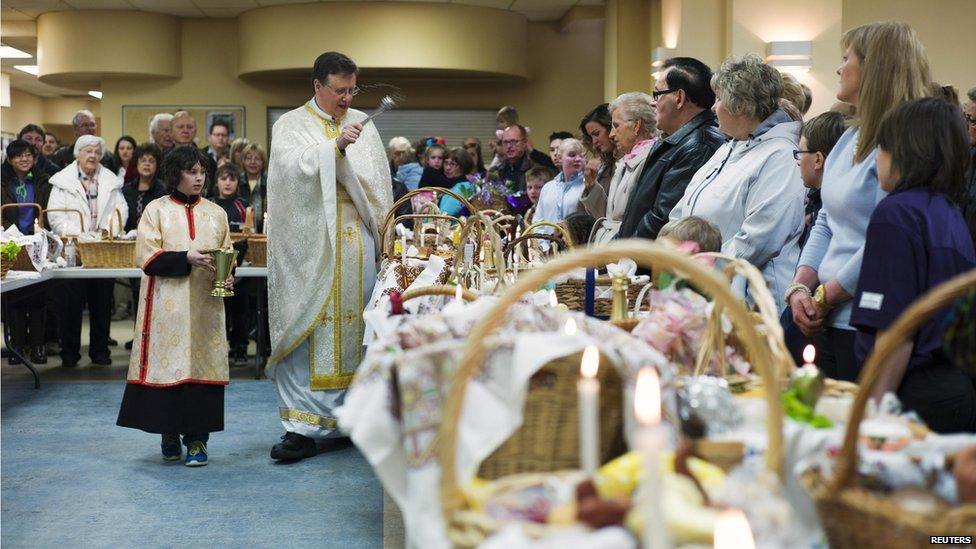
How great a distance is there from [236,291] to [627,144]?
363 cm

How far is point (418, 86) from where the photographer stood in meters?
13.0

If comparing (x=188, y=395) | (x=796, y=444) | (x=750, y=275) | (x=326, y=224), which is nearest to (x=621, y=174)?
(x=326, y=224)

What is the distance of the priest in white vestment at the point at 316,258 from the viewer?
4.66 m

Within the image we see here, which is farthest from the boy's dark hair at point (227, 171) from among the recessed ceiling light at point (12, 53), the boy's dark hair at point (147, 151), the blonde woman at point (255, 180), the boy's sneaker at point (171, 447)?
the recessed ceiling light at point (12, 53)

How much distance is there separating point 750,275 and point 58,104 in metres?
21.3

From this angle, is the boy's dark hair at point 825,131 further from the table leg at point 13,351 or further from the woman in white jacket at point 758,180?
the table leg at point 13,351

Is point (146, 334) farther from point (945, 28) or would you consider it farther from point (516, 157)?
point (945, 28)

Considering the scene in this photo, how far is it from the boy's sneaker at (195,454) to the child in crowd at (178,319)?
0.06 metres

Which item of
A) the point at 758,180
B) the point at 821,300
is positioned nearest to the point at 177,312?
the point at 758,180

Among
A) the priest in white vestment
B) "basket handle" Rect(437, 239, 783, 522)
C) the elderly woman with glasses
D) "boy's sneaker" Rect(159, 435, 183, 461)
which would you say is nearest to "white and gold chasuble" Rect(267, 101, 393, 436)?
the priest in white vestment

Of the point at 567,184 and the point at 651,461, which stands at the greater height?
the point at 567,184

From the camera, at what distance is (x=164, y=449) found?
15.1ft

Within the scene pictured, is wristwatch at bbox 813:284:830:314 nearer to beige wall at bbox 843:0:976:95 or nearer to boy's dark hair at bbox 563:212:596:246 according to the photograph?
boy's dark hair at bbox 563:212:596:246

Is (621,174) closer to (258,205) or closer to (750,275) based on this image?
(750,275)
